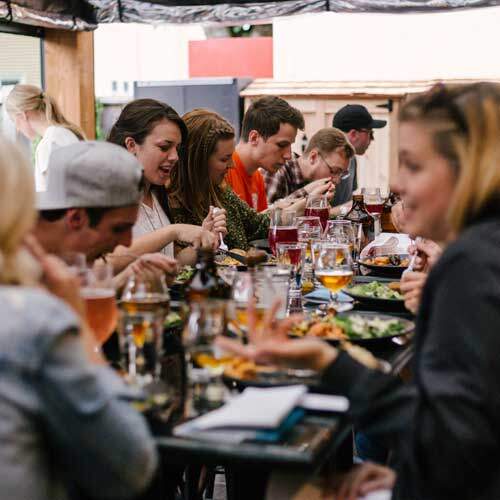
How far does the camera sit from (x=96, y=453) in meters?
1.27

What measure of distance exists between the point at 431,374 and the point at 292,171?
16.8 feet

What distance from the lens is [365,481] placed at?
69.7 inches

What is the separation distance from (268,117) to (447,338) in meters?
4.18

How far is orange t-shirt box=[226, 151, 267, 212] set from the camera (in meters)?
5.41

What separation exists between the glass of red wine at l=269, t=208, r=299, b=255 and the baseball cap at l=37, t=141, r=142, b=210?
1469 mm

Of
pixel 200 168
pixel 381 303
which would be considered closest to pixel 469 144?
pixel 381 303

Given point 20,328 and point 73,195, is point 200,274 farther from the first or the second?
point 20,328

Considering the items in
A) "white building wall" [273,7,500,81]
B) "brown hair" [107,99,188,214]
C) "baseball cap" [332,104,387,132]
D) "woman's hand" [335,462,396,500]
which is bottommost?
"woman's hand" [335,462,396,500]

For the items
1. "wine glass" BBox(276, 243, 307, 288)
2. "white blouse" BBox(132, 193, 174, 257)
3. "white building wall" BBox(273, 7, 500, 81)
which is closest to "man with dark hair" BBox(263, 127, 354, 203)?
"white blouse" BBox(132, 193, 174, 257)

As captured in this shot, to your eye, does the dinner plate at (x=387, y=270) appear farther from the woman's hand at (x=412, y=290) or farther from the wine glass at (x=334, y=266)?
the woman's hand at (x=412, y=290)

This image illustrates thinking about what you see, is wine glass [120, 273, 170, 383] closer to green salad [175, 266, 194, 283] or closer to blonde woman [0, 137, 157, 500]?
blonde woman [0, 137, 157, 500]

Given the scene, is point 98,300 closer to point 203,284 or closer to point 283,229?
point 203,284

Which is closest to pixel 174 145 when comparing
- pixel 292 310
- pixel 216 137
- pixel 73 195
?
pixel 216 137

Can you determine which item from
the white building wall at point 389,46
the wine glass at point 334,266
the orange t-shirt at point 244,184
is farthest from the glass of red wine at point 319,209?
the white building wall at point 389,46
